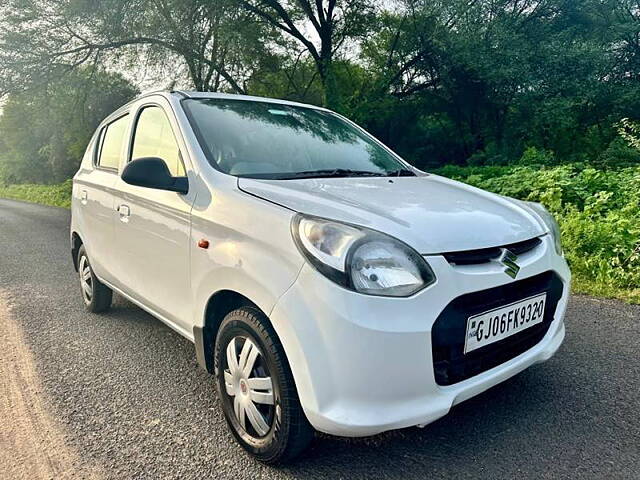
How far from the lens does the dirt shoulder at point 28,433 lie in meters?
1.96

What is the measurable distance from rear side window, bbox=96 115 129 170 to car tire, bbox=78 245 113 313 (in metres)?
0.79

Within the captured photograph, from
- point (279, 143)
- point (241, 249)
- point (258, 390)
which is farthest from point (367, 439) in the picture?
point (279, 143)

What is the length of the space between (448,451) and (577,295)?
110 inches

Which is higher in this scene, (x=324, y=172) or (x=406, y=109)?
(x=406, y=109)

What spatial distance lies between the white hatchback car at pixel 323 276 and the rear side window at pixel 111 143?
2.06 ft

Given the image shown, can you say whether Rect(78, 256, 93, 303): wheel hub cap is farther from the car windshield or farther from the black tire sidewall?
the black tire sidewall

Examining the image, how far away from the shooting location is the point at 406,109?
1584 centimetres

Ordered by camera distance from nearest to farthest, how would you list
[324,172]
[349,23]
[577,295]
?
[324,172], [577,295], [349,23]

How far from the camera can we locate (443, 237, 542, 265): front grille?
178 cm

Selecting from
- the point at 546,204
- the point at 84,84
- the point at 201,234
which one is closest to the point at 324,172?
the point at 201,234

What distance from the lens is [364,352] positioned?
1.61 metres

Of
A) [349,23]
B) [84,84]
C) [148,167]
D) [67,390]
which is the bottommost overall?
[67,390]

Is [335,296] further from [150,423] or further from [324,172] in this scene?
[150,423]

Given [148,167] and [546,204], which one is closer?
[148,167]
